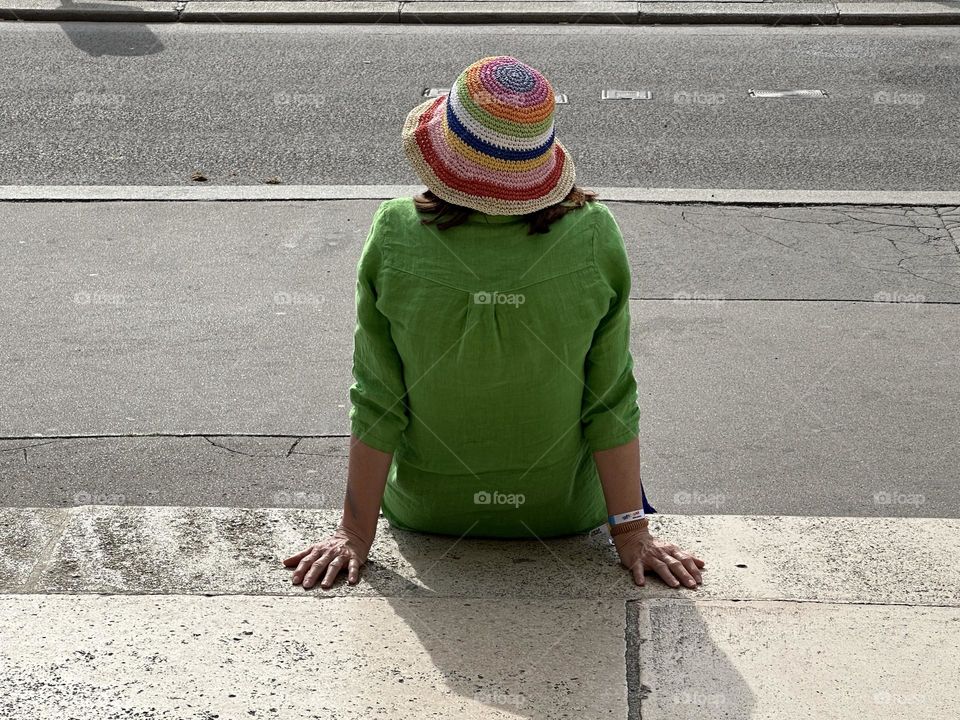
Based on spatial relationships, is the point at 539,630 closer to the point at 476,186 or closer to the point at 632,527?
the point at 632,527

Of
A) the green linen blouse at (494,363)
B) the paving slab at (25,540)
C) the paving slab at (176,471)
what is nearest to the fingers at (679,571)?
the green linen blouse at (494,363)

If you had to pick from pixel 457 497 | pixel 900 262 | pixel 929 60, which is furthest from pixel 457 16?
pixel 457 497

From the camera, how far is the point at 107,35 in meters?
11.3

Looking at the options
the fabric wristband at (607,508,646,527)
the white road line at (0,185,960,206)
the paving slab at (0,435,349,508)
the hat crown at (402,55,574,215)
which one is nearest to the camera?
the hat crown at (402,55,574,215)

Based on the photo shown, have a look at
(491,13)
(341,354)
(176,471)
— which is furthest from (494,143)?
(491,13)

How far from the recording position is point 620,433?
3248 mm

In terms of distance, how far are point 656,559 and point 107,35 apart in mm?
9551

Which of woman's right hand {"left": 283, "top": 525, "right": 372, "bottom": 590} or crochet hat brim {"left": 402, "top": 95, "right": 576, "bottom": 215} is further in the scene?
woman's right hand {"left": 283, "top": 525, "right": 372, "bottom": 590}

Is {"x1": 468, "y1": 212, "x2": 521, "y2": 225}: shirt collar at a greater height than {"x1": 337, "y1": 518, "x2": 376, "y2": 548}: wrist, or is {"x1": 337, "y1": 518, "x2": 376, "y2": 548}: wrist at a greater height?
{"x1": 468, "y1": 212, "x2": 521, "y2": 225}: shirt collar

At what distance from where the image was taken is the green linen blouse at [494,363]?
3.02 metres

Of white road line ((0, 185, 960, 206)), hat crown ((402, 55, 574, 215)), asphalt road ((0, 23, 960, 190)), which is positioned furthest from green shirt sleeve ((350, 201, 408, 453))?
asphalt road ((0, 23, 960, 190))

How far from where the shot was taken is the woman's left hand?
10.5ft

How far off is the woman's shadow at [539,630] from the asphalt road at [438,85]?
480cm

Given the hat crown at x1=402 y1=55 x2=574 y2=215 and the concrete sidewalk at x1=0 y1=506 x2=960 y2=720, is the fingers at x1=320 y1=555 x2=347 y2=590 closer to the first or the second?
the concrete sidewalk at x1=0 y1=506 x2=960 y2=720
